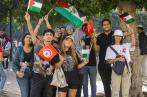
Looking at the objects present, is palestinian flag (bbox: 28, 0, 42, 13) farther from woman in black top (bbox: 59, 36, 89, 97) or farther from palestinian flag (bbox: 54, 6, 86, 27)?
woman in black top (bbox: 59, 36, 89, 97)

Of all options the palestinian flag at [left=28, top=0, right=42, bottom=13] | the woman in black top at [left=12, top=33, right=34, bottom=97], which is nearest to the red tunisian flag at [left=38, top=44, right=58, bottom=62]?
the woman in black top at [left=12, top=33, right=34, bottom=97]

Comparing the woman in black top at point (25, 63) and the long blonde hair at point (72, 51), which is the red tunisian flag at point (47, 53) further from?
the woman in black top at point (25, 63)

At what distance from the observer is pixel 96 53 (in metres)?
10.0

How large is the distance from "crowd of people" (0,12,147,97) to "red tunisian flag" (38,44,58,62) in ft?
0.28

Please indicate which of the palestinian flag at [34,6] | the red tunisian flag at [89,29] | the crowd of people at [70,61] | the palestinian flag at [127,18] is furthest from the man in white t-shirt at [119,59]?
the palestinian flag at [34,6]

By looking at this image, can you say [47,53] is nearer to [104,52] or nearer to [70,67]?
[70,67]

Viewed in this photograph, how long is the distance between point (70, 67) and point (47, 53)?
773 millimetres

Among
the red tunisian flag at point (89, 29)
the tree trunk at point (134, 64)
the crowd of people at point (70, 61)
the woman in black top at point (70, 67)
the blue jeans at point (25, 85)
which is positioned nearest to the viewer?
the crowd of people at point (70, 61)

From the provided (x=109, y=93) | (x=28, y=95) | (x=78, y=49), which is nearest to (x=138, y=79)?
(x=109, y=93)

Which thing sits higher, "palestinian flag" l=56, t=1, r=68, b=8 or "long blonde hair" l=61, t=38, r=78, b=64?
"palestinian flag" l=56, t=1, r=68, b=8

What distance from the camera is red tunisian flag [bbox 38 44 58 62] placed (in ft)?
26.2

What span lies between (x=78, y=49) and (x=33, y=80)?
1.46 m

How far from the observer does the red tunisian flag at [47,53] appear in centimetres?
798

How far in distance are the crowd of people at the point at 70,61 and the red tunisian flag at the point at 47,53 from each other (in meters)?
0.09
